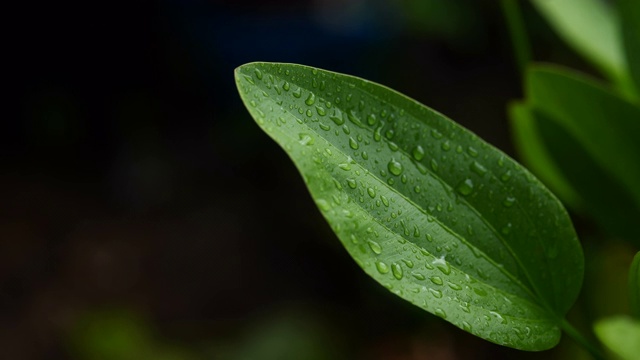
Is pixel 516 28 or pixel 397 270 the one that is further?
pixel 516 28

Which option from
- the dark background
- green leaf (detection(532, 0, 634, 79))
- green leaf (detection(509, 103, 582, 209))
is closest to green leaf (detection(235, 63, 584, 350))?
green leaf (detection(509, 103, 582, 209))

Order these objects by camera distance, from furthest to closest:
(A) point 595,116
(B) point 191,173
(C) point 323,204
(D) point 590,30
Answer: (B) point 191,173 → (D) point 590,30 → (A) point 595,116 → (C) point 323,204

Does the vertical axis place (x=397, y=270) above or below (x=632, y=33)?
below

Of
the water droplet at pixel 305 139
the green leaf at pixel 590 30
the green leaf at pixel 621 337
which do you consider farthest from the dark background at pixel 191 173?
the water droplet at pixel 305 139

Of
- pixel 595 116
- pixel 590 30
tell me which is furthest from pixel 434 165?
pixel 590 30

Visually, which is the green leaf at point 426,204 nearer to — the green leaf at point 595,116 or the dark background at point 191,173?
the green leaf at point 595,116

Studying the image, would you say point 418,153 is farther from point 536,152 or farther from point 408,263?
point 536,152
